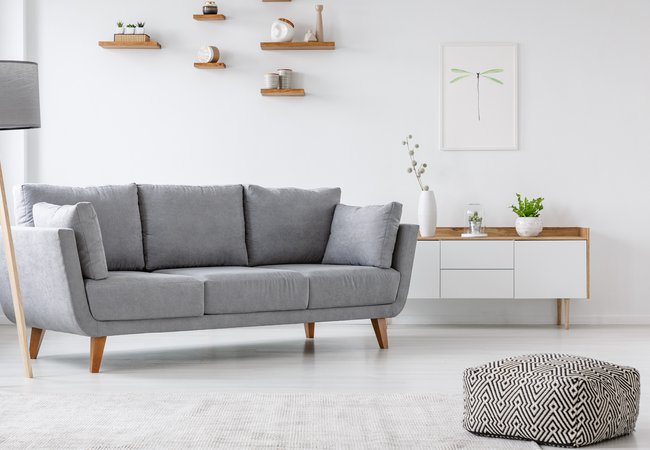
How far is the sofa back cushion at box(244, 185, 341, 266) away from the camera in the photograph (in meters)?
5.06

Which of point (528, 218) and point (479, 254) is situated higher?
point (528, 218)

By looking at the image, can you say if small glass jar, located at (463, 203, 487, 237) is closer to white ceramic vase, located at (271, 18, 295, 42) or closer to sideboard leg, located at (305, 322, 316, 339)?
sideboard leg, located at (305, 322, 316, 339)

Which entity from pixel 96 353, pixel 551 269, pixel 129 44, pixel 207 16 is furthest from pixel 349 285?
pixel 129 44

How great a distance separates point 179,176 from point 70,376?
2225mm

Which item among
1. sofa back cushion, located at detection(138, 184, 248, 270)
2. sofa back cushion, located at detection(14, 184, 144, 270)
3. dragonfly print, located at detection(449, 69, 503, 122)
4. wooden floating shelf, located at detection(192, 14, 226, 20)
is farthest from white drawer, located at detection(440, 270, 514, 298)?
wooden floating shelf, located at detection(192, 14, 226, 20)

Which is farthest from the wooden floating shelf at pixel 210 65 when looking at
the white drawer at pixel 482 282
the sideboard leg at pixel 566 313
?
the sideboard leg at pixel 566 313

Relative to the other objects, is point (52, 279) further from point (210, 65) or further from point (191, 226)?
point (210, 65)

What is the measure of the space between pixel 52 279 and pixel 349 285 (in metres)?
1.46

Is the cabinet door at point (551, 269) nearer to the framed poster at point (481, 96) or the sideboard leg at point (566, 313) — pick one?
the sideboard leg at point (566, 313)

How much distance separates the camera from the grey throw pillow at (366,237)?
4.76m

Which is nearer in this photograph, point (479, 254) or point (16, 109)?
point (16, 109)

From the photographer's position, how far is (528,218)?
5605mm

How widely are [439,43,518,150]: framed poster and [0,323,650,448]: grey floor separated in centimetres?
121

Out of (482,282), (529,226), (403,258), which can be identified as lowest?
(482,282)
